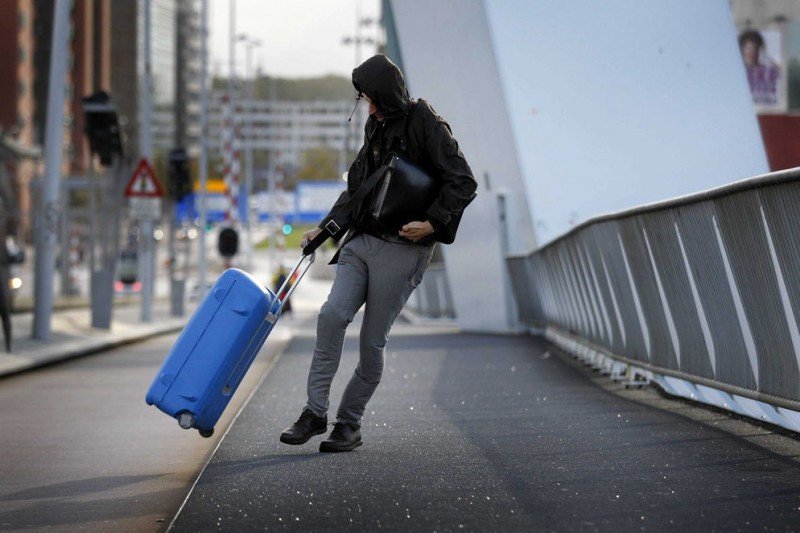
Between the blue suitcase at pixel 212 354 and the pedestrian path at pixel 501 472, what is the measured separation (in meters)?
0.25

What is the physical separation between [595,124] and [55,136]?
6636 millimetres

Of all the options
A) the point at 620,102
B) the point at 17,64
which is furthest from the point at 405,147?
the point at 17,64

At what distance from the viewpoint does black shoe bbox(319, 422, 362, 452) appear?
7004 mm

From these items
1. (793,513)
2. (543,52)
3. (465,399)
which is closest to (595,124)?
(543,52)

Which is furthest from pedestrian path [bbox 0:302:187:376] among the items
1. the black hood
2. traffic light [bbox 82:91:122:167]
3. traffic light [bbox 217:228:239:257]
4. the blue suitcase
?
traffic light [bbox 217:228:239:257]

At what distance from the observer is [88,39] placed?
94.7 m

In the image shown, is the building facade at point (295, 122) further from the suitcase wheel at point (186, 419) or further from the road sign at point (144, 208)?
the suitcase wheel at point (186, 419)

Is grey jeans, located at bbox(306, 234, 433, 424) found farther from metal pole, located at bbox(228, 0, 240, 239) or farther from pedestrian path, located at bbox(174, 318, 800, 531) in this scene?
metal pole, located at bbox(228, 0, 240, 239)

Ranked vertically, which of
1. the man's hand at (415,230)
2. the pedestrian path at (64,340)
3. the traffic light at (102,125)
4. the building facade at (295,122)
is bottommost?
the man's hand at (415,230)

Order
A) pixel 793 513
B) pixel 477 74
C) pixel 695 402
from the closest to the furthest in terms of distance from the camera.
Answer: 1. pixel 793 513
2. pixel 695 402
3. pixel 477 74

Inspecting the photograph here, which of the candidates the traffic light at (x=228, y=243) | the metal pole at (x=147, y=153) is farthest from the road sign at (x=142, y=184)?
the traffic light at (x=228, y=243)

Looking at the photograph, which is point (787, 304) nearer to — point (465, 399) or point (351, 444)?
point (351, 444)

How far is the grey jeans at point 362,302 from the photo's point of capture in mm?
7117

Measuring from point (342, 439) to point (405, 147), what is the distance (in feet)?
4.24
